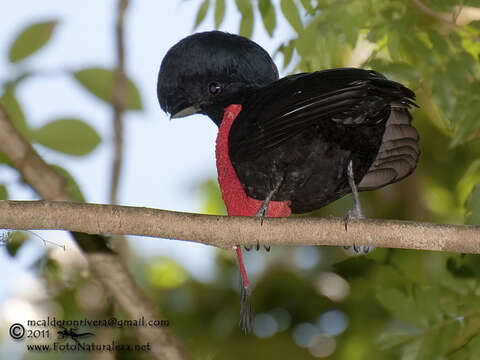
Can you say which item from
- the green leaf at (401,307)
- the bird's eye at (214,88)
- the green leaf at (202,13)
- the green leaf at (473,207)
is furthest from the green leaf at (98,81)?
the green leaf at (473,207)

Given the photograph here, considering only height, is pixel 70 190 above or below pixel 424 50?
below

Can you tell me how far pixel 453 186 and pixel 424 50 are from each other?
253 centimetres

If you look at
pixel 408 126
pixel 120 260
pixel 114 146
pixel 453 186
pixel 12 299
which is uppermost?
pixel 408 126

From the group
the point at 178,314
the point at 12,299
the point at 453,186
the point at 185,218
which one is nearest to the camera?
the point at 185,218

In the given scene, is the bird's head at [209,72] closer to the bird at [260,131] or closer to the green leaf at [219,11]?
the bird at [260,131]

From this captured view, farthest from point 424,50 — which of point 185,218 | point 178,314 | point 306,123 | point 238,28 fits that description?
point 178,314

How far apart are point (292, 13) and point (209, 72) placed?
0.48 metres

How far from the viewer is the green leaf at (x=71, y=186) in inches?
117

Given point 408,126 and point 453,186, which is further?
point 453,186

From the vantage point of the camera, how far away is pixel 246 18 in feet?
9.70

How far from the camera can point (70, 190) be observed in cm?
296

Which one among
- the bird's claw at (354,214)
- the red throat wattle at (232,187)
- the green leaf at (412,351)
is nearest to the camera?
Result: the bird's claw at (354,214)

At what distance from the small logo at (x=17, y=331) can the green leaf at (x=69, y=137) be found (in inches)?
38.3

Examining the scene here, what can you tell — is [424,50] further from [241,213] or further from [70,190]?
[70,190]
